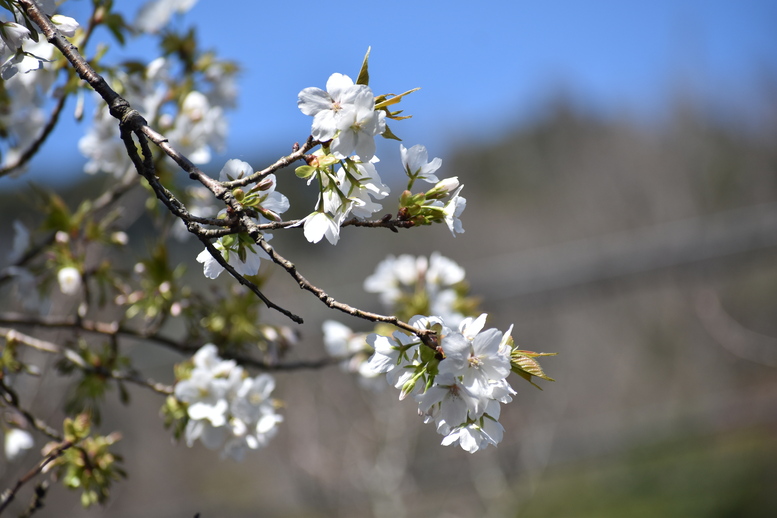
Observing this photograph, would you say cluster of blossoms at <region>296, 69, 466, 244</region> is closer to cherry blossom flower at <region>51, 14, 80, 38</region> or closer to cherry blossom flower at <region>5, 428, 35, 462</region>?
cherry blossom flower at <region>51, 14, 80, 38</region>

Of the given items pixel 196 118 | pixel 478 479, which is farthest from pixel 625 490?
pixel 196 118

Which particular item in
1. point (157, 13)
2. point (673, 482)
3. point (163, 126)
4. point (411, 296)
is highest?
point (673, 482)

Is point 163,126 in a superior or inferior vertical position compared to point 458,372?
superior

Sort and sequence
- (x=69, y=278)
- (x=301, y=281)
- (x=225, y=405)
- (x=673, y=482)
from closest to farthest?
(x=301, y=281) < (x=225, y=405) < (x=69, y=278) < (x=673, y=482)

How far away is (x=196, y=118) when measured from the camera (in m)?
1.42

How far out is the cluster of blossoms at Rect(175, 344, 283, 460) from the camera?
1075 mm

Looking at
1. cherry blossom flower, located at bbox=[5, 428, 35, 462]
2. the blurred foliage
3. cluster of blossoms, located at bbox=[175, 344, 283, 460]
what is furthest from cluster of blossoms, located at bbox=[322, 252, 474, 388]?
the blurred foliage

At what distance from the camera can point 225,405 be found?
1.07 metres

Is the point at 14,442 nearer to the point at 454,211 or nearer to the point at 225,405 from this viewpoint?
the point at 225,405

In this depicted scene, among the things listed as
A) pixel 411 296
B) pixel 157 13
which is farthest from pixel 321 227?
pixel 157 13

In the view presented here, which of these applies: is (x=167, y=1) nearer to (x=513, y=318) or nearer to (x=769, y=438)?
(x=513, y=318)

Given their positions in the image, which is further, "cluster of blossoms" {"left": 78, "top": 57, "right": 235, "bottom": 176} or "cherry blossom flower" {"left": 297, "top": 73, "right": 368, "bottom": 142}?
"cluster of blossoms" {"left": 78, "top": 57, "right": 235, "bottom": 176}

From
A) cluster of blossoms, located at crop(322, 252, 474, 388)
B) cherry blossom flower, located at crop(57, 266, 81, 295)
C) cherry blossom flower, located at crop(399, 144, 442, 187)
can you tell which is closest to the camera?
cherry blossom flower, located at crop(399, 144, 442, 187)

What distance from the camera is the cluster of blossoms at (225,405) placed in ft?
3.53
